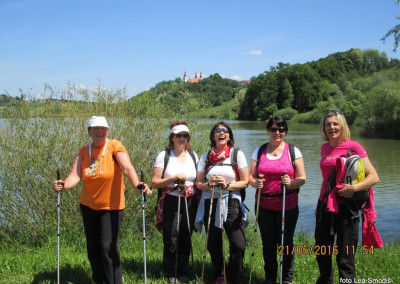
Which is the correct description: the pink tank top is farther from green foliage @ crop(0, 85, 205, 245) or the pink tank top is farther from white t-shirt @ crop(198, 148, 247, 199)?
green foliage @ crop(0, 85, 205, 245)

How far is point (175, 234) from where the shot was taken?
475 centimetres

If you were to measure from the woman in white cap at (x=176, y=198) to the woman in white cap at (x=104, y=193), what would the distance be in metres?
0.43

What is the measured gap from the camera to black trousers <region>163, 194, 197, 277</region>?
4754 millimetres

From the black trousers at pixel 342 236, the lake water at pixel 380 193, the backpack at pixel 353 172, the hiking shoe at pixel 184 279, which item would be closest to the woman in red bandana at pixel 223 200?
the hiking shoe at pixel 184 279

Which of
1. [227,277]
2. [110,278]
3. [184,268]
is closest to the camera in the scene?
[110,278]

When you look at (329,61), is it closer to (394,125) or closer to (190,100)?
(394,125)

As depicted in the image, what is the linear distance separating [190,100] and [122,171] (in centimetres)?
453

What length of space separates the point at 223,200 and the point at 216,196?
9 centimetres

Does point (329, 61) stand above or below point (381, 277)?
above

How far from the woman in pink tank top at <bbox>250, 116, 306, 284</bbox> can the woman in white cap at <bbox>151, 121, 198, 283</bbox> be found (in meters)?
0.79

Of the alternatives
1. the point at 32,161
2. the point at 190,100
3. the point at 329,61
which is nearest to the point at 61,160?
the point at 32,161

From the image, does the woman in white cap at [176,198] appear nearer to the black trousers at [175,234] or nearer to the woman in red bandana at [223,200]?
the black trousers at [175,234]

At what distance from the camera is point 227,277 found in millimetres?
4566

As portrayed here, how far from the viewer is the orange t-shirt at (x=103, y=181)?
4199 mm
